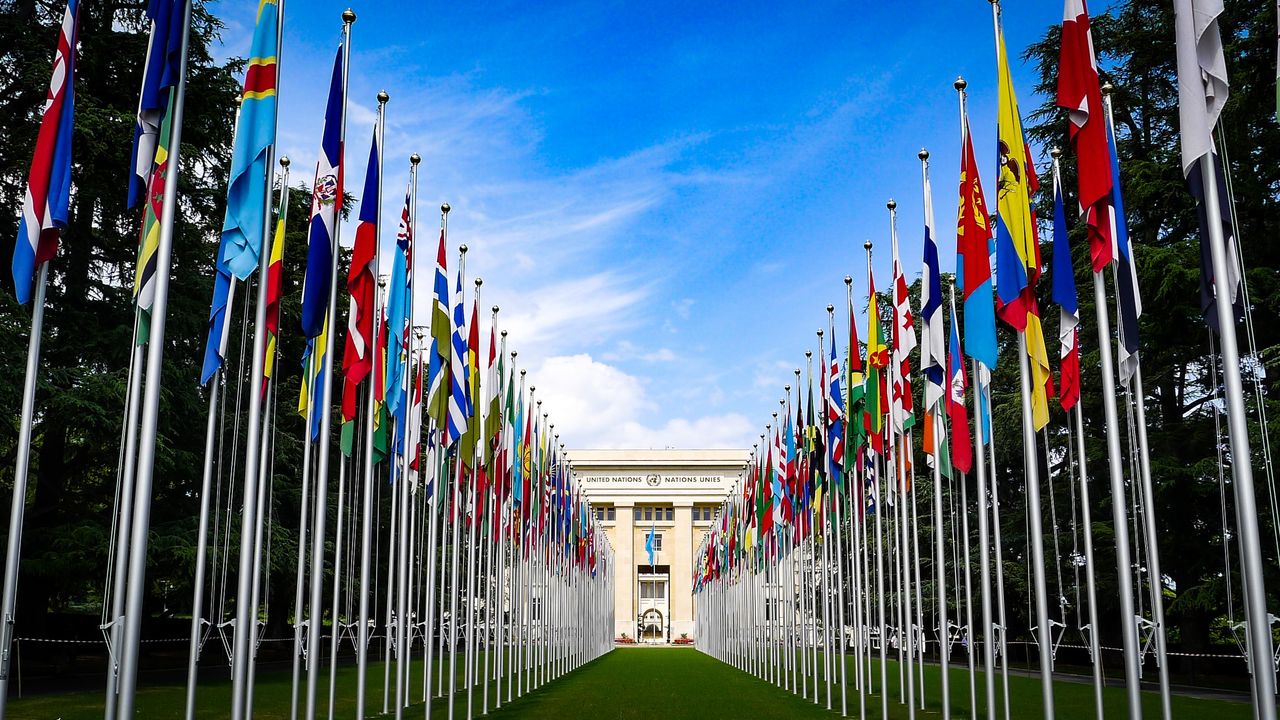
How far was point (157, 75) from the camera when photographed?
9539mm

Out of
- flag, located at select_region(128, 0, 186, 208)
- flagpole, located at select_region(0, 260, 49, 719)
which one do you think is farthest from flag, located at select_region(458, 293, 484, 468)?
flagpole, located at select_region(0, 260, 49, 719)

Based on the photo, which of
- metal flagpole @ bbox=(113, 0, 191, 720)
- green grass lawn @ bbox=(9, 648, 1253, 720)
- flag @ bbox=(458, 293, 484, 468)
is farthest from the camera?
green grass lawn @ bbox=(9, 648, 1253, 720)

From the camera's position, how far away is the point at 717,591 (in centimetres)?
5366

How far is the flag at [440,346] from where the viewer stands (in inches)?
671

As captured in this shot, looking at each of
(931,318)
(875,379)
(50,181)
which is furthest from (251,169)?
(875,379)

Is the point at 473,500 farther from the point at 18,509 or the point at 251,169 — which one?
the point at 18,509

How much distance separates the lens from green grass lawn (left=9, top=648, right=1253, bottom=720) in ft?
Answer: 64.5

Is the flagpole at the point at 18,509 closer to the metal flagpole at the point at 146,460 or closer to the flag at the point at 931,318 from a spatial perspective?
the metal flagpole at the point at 146,460

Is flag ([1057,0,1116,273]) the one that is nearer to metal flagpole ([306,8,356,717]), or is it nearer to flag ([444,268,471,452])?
metal flagpole ([306,8,356,717])

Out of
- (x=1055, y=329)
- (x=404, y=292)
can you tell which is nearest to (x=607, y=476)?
(x=1055, y=329)

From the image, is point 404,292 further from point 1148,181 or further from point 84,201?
point 1148,181

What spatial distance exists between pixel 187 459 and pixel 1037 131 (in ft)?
76.0

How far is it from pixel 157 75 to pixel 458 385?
831cm

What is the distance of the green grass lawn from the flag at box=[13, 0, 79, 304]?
10.6 metres
